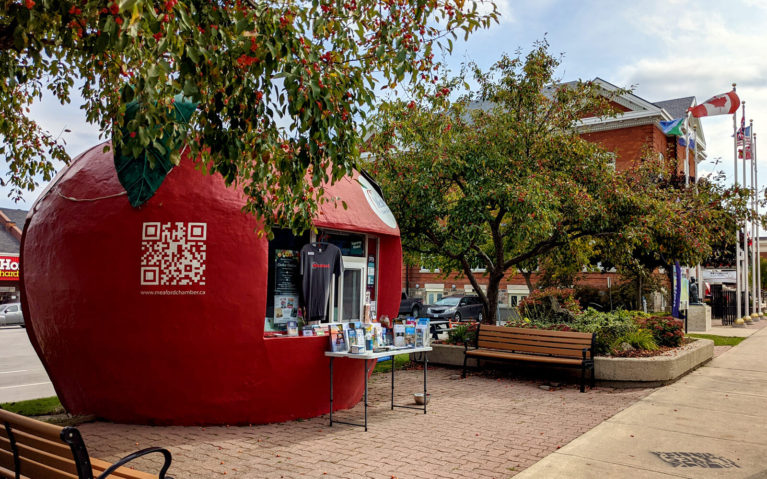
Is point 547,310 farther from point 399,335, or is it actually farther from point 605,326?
point 399,335

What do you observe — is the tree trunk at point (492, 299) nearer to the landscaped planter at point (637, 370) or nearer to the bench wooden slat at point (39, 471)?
the landscaped planter at point (637, 370)

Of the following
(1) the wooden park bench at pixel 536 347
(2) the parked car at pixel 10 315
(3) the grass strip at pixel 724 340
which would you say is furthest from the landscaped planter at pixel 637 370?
(2) the parked car at pixel 10 315

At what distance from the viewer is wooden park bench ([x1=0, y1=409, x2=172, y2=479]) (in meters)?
3.47

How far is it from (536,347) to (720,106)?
20242mm

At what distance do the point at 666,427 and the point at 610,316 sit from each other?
5844mm

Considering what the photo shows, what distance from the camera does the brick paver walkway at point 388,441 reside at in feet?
19.0

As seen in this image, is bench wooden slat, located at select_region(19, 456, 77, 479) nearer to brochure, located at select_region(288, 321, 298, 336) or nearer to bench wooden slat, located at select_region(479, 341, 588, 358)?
brochure, located at select_region(288, 321, 298, 336)

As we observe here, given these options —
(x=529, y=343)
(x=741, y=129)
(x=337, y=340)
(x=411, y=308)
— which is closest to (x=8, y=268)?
(x=411, y=308)

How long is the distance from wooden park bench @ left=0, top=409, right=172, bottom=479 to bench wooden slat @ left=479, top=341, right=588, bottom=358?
26.7ft

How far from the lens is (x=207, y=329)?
7.04 metres

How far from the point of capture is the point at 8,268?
3500cm

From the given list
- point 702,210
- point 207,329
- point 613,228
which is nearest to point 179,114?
point 207,329

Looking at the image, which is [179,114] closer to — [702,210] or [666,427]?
[666,427]

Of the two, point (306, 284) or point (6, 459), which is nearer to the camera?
point (6, 459)
